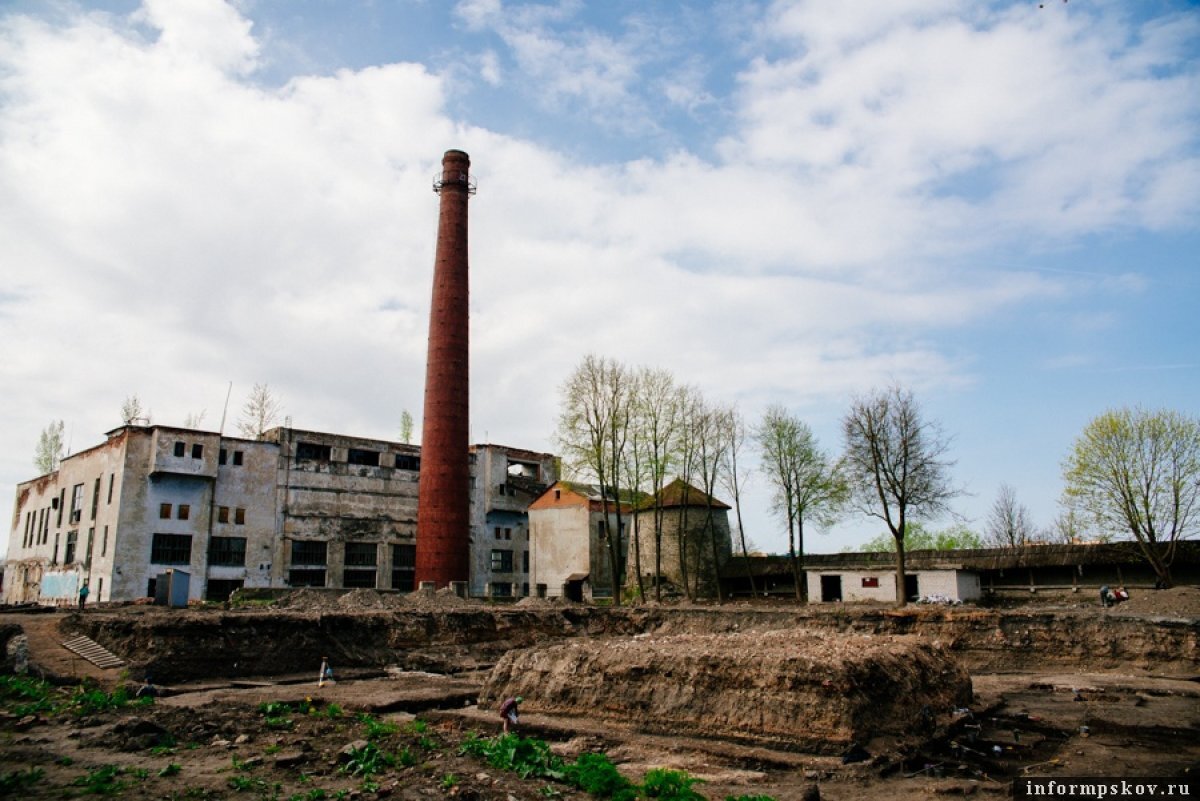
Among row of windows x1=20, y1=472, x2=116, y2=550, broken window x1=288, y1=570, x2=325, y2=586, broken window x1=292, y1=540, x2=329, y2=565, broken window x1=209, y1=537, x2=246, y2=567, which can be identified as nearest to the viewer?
row of windows x1=20, y1=472, x2=116, y2=550

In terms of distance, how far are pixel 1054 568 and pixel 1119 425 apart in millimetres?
7439

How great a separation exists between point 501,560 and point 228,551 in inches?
715

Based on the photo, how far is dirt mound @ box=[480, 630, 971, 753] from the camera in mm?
13078

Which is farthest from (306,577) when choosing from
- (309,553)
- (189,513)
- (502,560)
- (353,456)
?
(502,560)

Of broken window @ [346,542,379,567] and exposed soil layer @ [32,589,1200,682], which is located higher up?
broken window @ [346,542,379,567]

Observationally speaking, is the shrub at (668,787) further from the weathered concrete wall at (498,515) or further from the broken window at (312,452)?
the weathered concrete wall at (498,515)

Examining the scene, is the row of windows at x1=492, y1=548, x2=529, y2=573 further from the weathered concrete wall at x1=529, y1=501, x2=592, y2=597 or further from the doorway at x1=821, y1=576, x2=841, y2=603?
the doorway at x1=821, y1=576, x2=841, y2=603

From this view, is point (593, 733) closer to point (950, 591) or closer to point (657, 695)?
point (657, 695)

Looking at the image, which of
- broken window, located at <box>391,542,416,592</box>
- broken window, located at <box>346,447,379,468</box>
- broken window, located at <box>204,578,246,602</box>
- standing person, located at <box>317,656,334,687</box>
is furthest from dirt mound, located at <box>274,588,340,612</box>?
broken window, located at <box>346,447,379,468</box>

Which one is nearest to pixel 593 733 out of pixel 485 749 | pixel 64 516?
pixel 485 749

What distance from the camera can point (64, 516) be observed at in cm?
4266

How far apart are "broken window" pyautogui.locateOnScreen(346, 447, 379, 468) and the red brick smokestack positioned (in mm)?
9568

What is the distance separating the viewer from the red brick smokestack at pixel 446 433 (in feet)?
128

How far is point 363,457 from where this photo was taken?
47.6 m
